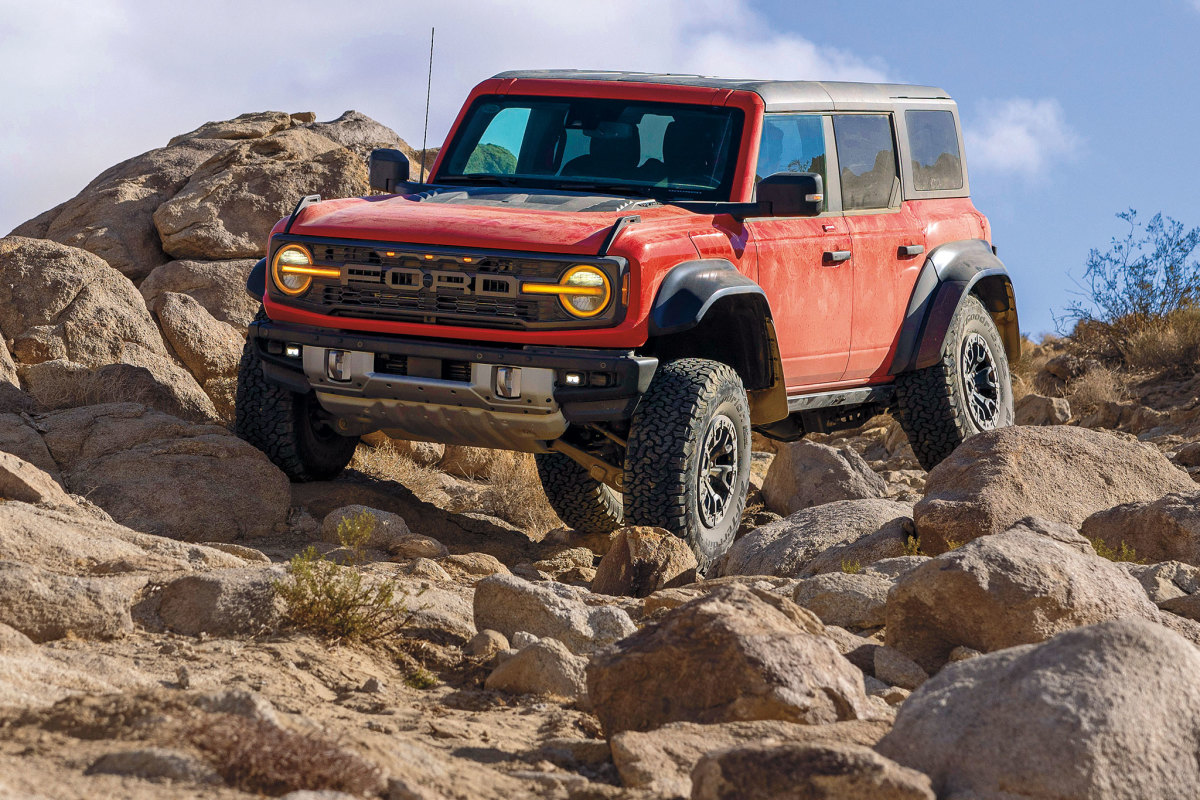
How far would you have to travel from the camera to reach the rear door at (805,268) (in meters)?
7.68

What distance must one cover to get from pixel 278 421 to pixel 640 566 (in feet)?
7.98

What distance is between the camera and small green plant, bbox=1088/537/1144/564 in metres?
6.28

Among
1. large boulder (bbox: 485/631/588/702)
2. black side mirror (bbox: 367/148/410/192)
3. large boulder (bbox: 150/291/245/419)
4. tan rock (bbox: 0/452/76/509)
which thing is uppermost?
black side mirror (bbox: 367/148/410/192)

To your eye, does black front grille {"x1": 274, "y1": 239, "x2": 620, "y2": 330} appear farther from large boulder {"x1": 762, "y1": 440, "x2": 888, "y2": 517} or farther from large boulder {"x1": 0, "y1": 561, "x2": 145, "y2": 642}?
large boulder {"x1": 762, "y1": 440, "x2": 888, "y2": 517}

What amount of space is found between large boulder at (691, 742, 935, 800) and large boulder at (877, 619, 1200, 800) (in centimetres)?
23

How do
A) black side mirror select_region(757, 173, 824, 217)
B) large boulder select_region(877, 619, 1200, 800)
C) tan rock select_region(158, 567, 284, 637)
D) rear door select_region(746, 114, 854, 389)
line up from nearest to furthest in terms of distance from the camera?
large boulder select_region(877, 619, 1200, 800)
tan rock select_region(158, 567, 284, 637)
black side mirror select_region(757, 173, 824, 217)
rear door select_region(746, 114, 854, 389)

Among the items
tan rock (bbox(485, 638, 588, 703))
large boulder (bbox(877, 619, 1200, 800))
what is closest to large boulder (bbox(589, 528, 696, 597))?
tan rock (bbox(485, 638, 588, 703))

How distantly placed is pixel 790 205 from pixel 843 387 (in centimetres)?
173

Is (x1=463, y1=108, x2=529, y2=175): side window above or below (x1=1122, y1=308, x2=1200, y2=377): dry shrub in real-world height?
above

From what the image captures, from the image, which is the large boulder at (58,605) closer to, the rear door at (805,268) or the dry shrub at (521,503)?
the rear door at (805,268)

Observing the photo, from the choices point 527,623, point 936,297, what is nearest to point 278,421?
point 527,623

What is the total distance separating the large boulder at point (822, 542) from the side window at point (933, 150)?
3067mm

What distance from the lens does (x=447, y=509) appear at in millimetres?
9109

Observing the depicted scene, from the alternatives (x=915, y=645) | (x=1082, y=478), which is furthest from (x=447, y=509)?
(x=915, y=645)
